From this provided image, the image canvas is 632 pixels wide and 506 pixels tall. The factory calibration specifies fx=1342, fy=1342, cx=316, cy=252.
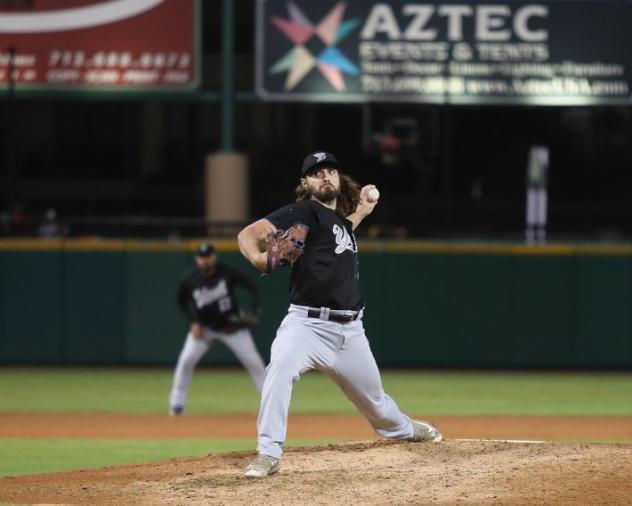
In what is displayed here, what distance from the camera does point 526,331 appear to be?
16.4m

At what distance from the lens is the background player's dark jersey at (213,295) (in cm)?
1275

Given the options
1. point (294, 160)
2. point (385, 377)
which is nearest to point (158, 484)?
point (385, 377)

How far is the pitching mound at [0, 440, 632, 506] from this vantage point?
6762 mm

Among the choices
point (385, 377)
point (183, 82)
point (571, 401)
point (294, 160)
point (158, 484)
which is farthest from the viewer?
point (294, 160)

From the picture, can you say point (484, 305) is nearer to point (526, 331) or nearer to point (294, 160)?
point (526, 331)

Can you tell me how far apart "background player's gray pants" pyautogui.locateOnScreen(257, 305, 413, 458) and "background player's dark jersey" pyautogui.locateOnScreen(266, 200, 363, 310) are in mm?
111

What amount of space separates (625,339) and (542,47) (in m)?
4.14

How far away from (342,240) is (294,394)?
7506mm

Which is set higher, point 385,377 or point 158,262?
point 158,262

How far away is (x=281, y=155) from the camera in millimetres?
30703

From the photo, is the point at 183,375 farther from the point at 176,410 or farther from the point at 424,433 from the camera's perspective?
the point at 424,433

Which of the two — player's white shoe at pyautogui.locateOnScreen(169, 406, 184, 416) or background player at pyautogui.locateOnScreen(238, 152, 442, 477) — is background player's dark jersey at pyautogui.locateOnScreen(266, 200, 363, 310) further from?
player's white shoe at pyautogui.locateOnScreen(169, 406, 184, 416)

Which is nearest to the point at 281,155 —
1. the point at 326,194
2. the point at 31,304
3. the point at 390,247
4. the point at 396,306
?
the point at 390,247

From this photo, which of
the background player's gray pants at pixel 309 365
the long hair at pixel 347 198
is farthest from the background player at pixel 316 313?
the long hair at pixel 347 198
